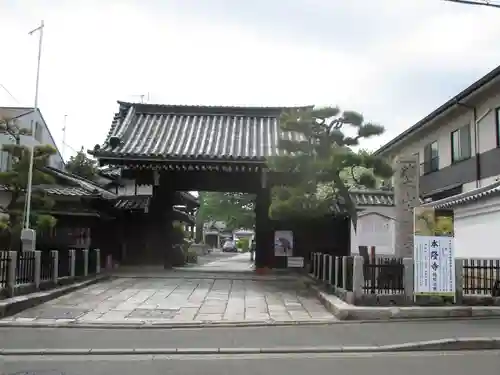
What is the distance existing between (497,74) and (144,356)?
565 inches

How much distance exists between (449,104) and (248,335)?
589 inches

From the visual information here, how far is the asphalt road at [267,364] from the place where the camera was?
7.30m

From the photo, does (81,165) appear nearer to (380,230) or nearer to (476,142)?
(380,230)

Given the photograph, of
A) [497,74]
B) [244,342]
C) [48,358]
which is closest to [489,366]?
[244,342]

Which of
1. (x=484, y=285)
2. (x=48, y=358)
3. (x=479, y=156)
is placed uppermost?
(x=479, y=156)

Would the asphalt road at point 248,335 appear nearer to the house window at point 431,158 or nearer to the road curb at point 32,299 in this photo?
the road curb at point 32,299

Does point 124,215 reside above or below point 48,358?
above

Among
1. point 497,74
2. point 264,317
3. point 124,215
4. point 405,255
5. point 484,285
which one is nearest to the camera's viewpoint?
point 264,317

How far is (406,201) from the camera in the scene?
14.1 m

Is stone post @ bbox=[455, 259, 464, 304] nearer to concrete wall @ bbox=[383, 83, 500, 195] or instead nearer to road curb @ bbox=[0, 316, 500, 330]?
road curb @ bbox=[0, 316, 500, 330]

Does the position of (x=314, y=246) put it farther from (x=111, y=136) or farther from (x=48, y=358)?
(x=48, y=358)

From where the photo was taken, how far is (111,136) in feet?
68.2

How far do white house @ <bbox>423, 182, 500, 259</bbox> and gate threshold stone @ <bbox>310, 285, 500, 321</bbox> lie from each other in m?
4.29

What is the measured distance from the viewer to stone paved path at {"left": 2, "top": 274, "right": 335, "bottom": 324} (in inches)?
460
